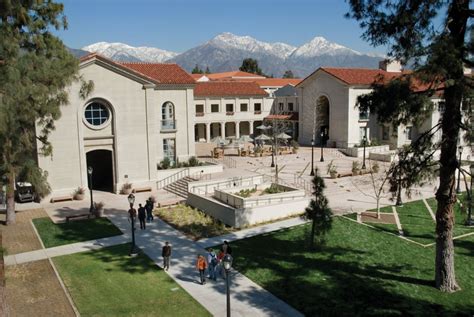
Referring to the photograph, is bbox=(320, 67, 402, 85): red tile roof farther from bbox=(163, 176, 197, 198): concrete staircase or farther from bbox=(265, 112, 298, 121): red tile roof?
bbox=(163, 176, 197, 198): concrete staircase

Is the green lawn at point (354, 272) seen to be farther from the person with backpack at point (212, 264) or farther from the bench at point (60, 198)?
the bench at point (60, 198)

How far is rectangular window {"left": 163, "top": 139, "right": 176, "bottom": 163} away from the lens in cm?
3672

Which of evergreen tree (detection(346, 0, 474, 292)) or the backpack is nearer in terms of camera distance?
evergreen tree (detection(346, 0, 474, 292))

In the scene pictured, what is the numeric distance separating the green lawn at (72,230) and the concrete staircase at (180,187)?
6.46 m

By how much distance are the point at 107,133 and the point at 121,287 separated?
16109 mm

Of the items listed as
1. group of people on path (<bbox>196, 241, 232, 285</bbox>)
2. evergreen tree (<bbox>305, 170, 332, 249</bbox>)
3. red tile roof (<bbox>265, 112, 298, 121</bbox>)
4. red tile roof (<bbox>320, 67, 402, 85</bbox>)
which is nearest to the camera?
group of people on path (<bbox>196, 241, 232, 285</bbox>)

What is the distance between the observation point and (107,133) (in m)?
30.5

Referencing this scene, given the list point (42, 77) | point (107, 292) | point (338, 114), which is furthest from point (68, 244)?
point (338, 114)

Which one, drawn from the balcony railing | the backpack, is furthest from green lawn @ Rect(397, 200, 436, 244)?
the balcony railing

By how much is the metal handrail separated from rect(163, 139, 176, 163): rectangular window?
3.22 meters

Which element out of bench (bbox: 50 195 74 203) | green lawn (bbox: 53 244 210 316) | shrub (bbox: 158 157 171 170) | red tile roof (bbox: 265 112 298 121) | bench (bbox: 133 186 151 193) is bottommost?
green lawn (bbox: 53 244 210 316)

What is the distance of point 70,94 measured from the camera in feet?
94.3

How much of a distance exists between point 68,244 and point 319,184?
39.7 feet

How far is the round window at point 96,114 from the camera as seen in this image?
29.9 metres
